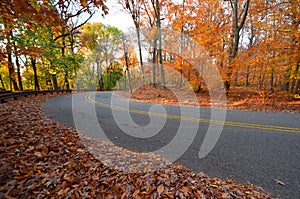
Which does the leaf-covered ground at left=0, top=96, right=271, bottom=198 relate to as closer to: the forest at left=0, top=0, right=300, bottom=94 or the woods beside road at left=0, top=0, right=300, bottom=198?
the woods beside road at left=0, top=0, right=300, bottom=198

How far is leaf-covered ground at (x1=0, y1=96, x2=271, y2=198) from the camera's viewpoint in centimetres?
209

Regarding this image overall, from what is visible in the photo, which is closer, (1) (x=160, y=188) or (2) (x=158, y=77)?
(1) (x=160, y=188)

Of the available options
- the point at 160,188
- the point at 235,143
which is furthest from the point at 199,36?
the point at 160,188

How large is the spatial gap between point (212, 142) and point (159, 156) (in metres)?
A: 1.73

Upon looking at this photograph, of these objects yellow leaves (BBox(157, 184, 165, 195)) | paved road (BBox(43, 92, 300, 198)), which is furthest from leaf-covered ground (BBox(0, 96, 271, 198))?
paved road (BBox(43, 92, 300, 198))

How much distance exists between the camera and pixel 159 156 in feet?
11.1

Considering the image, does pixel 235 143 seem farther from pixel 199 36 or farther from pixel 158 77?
pixel 158 77

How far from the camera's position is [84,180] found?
2383 mm

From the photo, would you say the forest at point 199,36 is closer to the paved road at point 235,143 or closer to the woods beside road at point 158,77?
the woods beside road at point 158,77

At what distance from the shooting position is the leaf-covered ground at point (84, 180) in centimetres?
209

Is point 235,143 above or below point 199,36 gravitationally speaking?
below

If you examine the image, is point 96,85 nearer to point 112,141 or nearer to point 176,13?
point 176,13

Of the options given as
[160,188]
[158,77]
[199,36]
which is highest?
[199,36]

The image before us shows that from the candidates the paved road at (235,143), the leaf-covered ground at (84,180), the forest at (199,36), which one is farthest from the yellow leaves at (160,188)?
the forest at (199,36)
